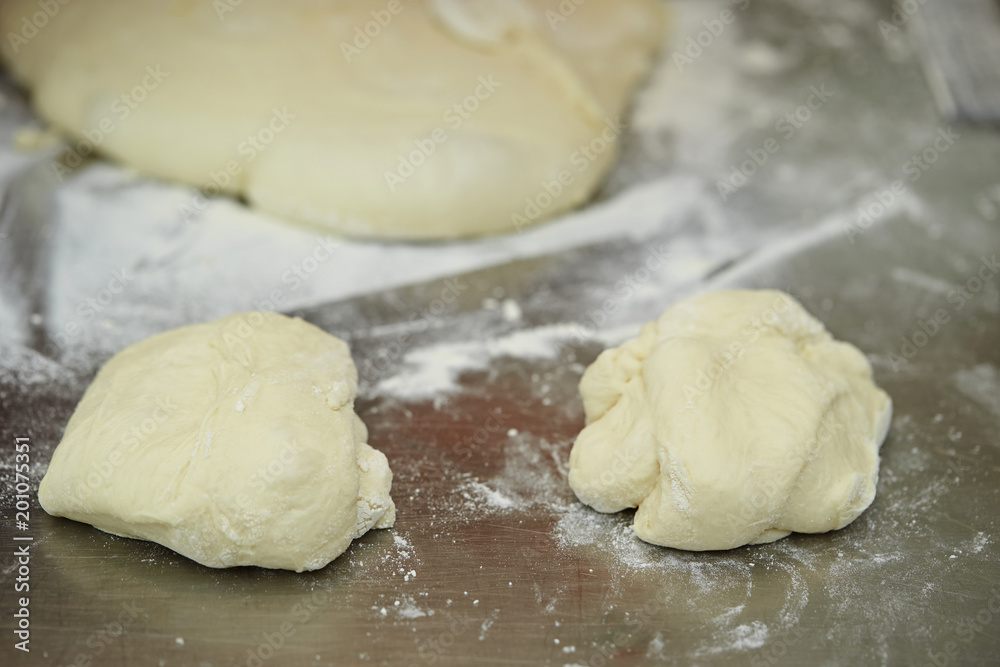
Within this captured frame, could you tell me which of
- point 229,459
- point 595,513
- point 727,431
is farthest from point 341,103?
point 727,431

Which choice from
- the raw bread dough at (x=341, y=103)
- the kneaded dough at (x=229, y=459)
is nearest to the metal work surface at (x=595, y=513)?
the kneaded dough at (x=229, y=459)

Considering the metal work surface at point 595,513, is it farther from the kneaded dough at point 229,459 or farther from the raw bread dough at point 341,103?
the raw bread dough at point 341,103

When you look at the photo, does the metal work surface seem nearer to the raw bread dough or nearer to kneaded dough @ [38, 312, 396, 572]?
kneaded dough @ [38, 312, 396, 572]

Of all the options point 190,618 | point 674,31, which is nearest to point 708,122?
point 674,31

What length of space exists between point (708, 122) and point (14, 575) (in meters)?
2.96

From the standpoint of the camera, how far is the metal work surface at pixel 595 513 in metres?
1.91

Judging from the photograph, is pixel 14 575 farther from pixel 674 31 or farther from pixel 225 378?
pixel 674 31

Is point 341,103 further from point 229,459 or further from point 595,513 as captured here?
point 595,513

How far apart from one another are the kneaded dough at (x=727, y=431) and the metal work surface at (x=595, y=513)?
121 millimetres

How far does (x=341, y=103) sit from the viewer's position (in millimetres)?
3127

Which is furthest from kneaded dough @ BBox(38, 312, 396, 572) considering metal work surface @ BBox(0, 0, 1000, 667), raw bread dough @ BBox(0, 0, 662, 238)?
raw bread dough @ BBox(0, 0, 662, 238)

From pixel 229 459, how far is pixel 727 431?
1.14m

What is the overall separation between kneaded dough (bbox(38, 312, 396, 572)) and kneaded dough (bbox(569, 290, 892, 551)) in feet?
1.96

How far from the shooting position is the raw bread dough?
301 cm
